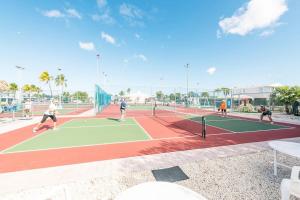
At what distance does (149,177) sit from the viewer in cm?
420

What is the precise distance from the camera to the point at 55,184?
3801 millimetres

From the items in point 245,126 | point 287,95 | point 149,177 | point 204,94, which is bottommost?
point 149,177

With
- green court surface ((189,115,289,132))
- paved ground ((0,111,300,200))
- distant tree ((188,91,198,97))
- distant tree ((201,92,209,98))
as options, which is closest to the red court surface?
paved ground ((0,111,300,200))

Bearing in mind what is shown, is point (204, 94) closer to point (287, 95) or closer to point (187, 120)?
point (287, 95)

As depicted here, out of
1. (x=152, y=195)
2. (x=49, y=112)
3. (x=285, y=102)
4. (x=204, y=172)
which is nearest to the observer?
(x=152, y=195)

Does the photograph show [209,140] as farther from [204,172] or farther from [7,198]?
[7,198]

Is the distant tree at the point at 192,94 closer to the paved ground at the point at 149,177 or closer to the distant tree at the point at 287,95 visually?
the distant tree at the point at 287,95

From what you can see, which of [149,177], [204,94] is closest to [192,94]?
[204,94]

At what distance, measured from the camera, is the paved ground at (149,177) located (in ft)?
11.4

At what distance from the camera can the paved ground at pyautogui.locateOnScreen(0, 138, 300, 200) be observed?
11.4ft

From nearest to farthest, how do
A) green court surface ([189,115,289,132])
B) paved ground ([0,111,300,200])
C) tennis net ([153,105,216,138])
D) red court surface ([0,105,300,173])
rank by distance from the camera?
1. paved ground ([0,111,300,200])
2. red court surface ([0,105,300,173])
3. tennis net ([153,105,216,138])
4. green court surface ([189,115,289,132])

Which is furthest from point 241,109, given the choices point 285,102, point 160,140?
point 160,140

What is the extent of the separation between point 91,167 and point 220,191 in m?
3.43

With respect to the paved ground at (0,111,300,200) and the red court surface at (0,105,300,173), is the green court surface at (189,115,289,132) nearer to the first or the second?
the red court surface at (0,105,300,173)
